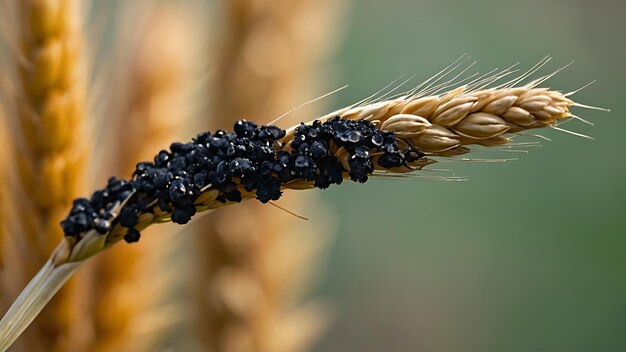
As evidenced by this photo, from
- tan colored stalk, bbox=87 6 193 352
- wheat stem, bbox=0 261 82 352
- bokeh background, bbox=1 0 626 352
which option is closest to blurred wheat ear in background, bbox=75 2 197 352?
tan colored stalk, bbox=87 6 193 352

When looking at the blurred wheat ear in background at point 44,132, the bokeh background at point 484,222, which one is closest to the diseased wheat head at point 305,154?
the blurred wheat ear in background at point 44,132

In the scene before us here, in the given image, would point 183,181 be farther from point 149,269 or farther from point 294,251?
point 294,251

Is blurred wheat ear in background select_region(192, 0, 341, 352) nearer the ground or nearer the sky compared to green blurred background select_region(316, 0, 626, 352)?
nearer the sky

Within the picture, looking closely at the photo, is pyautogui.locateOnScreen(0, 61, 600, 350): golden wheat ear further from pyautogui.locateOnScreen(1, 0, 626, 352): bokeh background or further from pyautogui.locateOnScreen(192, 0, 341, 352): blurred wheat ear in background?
pyautogui.locateOnScreen(1, 0, 626, 352): bokeh background

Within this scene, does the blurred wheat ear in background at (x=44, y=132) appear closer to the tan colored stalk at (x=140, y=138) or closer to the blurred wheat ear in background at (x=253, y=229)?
the tan colored stalk at (x=140, y=138)

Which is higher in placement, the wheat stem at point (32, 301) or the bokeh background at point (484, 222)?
the wheat stem at point (32, 301)

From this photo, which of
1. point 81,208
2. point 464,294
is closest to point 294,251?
point 81,208

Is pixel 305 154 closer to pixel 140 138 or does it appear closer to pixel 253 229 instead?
pixel 140 138
